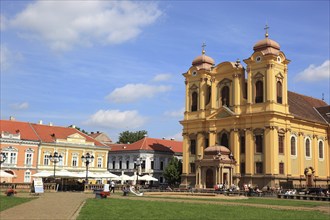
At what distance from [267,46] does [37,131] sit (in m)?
39.9

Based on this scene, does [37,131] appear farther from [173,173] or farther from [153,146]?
[173,173]

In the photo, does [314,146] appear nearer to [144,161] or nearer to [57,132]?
[144,161]

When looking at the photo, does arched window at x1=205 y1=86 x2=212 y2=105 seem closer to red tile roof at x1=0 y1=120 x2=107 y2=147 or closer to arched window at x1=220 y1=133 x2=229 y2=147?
arched window at x1=220 y1=133 x2=229 y2=147

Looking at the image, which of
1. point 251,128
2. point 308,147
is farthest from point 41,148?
point 308,147

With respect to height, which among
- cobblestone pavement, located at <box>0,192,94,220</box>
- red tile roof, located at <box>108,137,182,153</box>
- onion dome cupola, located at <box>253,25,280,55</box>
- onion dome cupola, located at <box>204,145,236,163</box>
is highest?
onion dome cupola, located at <box>253,25,280,55</box>

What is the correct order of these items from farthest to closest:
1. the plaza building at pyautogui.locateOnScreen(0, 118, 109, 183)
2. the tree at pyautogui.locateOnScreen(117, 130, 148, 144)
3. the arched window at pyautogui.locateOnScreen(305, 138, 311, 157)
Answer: the tree at pyautogui.locateOnScreen(117, 130, 148, 144) < the plaza building at pyautogui.locateOnScreen(0, 118, 109, 183) < the arched window at pyautogui.locateOnScreen(305, 138, 311, 157)

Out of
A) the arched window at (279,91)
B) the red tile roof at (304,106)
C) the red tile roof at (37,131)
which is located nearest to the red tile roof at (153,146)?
the red tile roof at (37,131)

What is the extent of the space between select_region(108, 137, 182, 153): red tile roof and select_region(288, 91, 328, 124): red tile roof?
2708 centimetres

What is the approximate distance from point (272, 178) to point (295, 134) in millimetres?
9123

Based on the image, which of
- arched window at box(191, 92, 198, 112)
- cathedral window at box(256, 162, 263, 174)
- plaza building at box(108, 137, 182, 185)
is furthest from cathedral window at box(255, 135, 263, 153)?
plaza building at box(108, 137, 182, 185)

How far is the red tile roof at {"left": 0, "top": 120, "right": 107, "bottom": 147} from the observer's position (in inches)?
2749

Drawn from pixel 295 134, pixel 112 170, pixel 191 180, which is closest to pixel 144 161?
pixel 112 170

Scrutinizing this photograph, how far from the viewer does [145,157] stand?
8100 centimetres

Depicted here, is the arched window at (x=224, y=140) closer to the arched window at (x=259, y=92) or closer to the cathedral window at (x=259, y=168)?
the cathedral window at (x=259, y=168)
